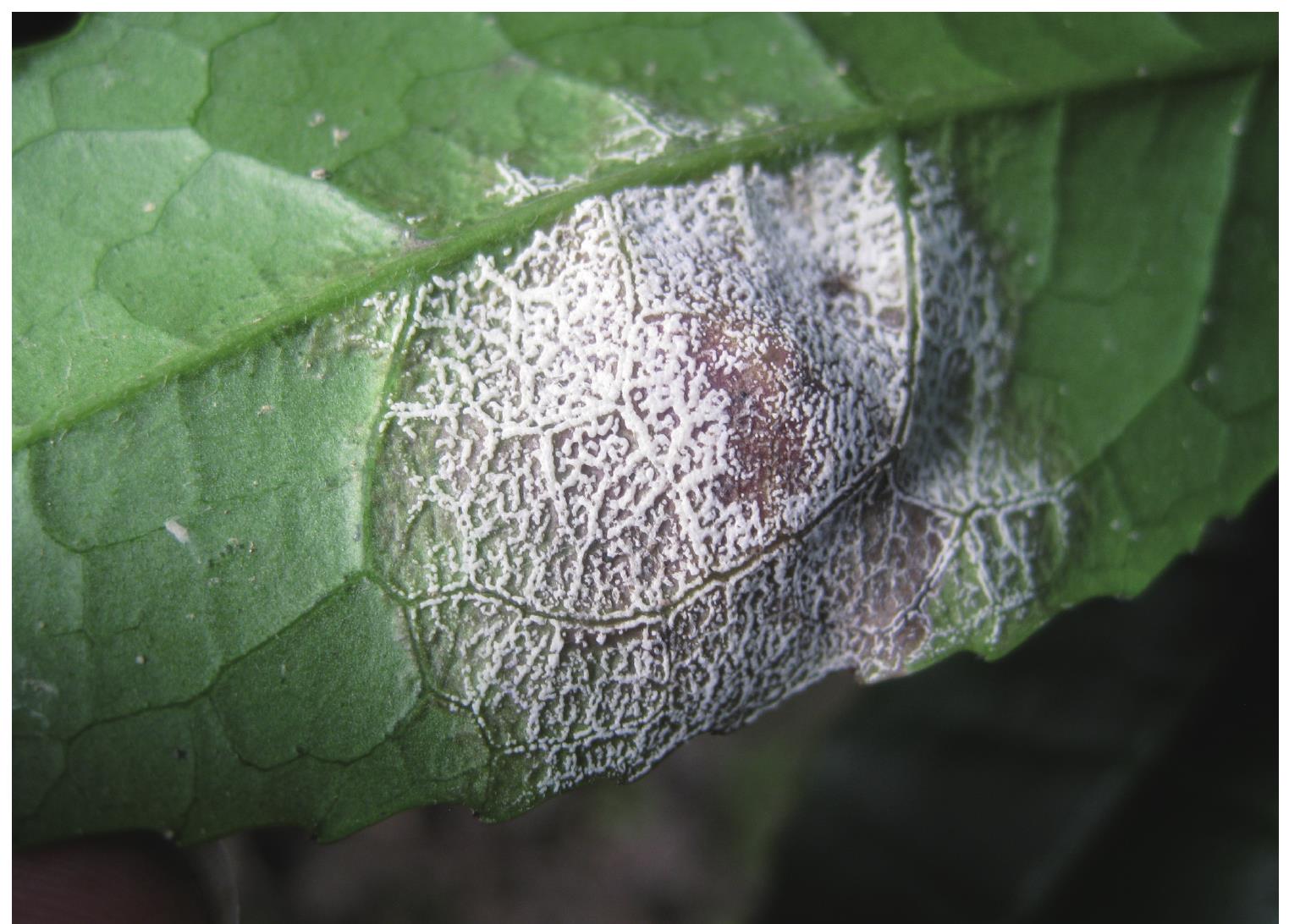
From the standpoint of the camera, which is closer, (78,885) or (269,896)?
(78,885)

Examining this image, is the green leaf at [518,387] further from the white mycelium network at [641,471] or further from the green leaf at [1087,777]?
the green leaf at [1087,777]

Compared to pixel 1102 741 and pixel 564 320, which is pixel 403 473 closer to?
pixel 564 320

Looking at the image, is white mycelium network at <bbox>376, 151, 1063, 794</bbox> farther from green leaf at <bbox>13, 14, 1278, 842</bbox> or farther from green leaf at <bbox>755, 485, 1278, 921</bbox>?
green leaf at <bbox>755, 485, 1278, 921</bbox>

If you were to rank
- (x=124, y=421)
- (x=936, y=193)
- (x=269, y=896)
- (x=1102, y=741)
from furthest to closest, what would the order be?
1. (x=269, y=896)
2. (x=1102, y=741)
3. (x=936, y=193)
4. (x=124, y=421)

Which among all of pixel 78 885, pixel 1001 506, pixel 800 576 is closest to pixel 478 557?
pixel 800 576

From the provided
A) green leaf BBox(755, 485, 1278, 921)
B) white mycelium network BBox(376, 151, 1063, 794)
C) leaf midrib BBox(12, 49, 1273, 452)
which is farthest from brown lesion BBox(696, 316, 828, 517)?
green leaf BBox(755, 485, 1278, 921)

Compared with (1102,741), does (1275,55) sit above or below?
above

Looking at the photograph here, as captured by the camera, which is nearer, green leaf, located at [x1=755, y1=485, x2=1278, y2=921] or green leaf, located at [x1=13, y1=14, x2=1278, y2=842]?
green leaf, located at [x1=13, y1=14, x2=1278, y2=842]

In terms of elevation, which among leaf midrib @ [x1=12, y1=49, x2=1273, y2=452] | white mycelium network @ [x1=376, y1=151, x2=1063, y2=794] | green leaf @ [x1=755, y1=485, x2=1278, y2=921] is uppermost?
leaf midrib @ [x1=12, y1=49, x2=1273, y2=452]
